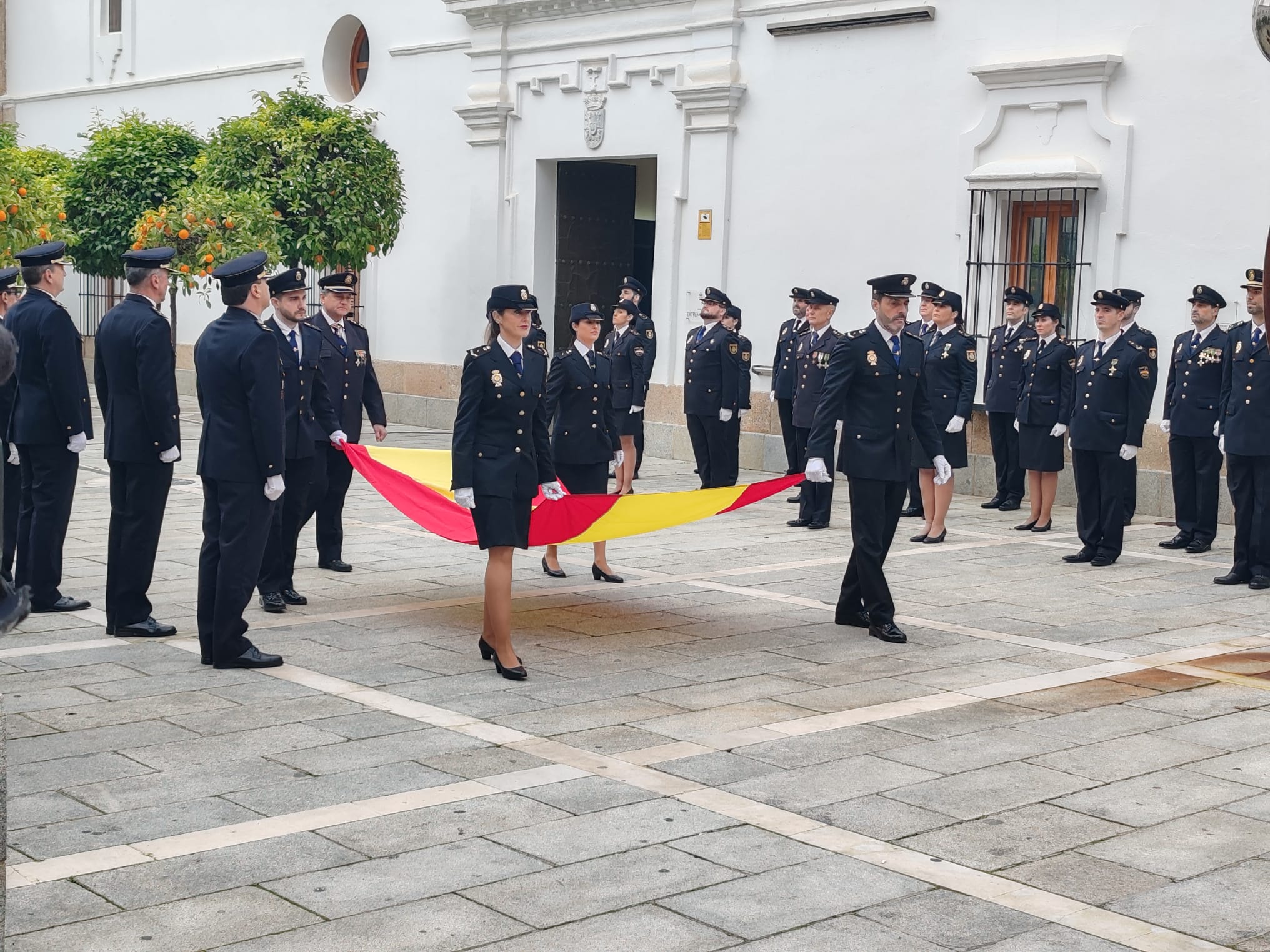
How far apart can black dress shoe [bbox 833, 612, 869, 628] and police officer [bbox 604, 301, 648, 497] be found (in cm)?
566

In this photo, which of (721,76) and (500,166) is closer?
(721,76)

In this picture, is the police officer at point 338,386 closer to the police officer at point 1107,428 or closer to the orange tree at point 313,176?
the police officer at point 1107,428

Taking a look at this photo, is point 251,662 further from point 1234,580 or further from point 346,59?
point 346,59

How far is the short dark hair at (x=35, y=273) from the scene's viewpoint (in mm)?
8703

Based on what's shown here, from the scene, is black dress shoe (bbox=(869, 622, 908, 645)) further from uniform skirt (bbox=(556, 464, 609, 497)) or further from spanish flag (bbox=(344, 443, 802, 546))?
uniform skirt (bbox=(556, 464, 609, 497))

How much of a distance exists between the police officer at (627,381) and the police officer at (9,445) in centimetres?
615

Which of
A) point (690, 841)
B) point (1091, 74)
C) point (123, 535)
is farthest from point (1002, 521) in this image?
point (690, 841)

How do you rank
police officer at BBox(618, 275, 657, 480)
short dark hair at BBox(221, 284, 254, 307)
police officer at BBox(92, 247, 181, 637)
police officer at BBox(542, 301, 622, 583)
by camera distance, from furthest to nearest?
police officer at BBox(618, 275, 657, 480)
police officer at BBox(542, 301, 622, 583)
police officer at BBox(92, 247, 181, 637)
short dark hair at BBox(221, 284, 254, 307)

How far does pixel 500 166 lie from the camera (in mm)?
20031

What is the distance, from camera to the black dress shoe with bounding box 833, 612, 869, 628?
8781 mm

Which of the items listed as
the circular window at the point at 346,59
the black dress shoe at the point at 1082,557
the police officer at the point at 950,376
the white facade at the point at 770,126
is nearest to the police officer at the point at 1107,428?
the black dress shoe at the point at 1082,557

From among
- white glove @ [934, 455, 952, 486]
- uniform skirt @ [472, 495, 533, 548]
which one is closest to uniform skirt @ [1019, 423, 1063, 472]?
white glove @ [934, 455, 952, 486]

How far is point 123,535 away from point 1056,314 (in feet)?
27.0

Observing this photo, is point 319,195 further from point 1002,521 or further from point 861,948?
point 861,948
